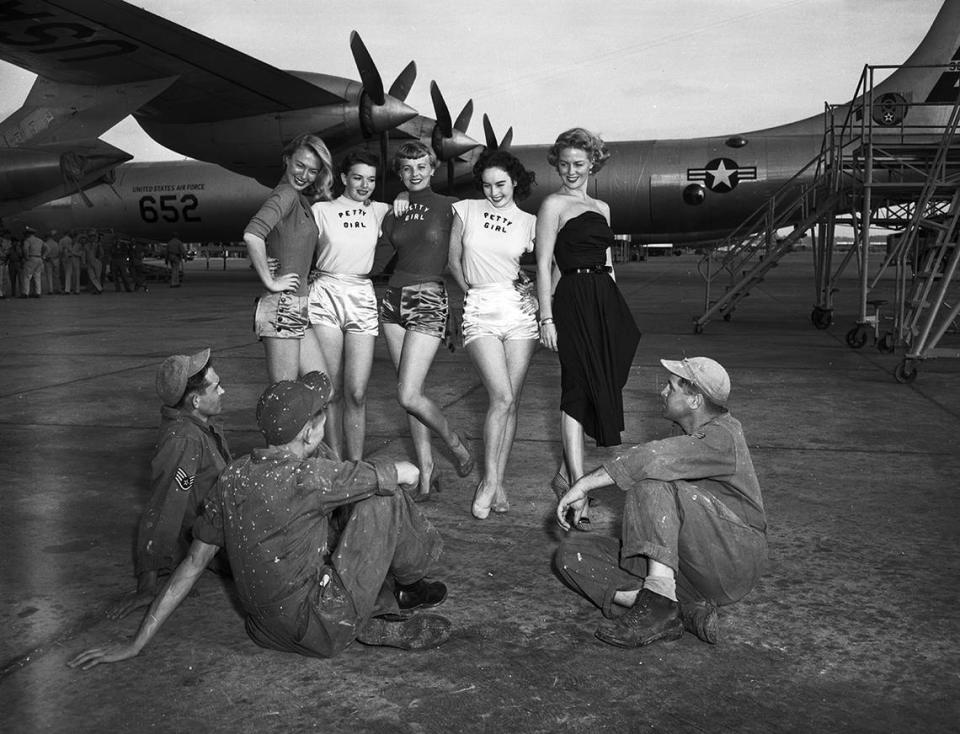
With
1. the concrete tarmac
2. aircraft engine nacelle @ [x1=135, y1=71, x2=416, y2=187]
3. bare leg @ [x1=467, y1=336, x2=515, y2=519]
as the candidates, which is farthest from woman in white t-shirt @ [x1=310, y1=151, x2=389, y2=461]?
aircraft engine nacelle @ [x1=135, y1=71, x2=416, y2=187]

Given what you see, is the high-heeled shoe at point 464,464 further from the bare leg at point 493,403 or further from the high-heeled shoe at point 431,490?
the bare leg at point 493,403

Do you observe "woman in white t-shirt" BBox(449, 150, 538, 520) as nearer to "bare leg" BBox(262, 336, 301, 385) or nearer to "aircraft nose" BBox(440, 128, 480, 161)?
"bare leg" BBox(262, 336, 301, 385)

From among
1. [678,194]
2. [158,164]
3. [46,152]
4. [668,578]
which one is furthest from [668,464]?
[158,164]

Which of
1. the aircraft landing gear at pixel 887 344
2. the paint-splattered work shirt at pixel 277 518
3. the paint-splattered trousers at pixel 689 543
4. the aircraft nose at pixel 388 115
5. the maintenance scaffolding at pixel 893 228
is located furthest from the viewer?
the aircraft nose at pixel 388 115

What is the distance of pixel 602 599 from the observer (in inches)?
123

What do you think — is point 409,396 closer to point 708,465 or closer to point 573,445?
point 573,445

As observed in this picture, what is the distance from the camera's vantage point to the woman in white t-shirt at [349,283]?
449 cm

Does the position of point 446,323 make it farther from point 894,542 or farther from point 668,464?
point 894,542

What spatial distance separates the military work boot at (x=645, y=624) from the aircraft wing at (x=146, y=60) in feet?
49.2

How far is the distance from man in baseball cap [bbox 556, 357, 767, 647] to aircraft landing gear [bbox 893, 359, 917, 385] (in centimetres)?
592

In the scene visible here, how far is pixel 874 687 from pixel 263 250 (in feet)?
10.4

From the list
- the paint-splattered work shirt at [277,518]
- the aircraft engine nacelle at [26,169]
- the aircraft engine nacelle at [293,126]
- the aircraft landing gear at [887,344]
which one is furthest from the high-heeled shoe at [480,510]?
the aircraft engine nacelle at [26,169]

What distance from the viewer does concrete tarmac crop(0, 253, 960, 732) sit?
2.41 meters

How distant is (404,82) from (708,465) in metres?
18.8
